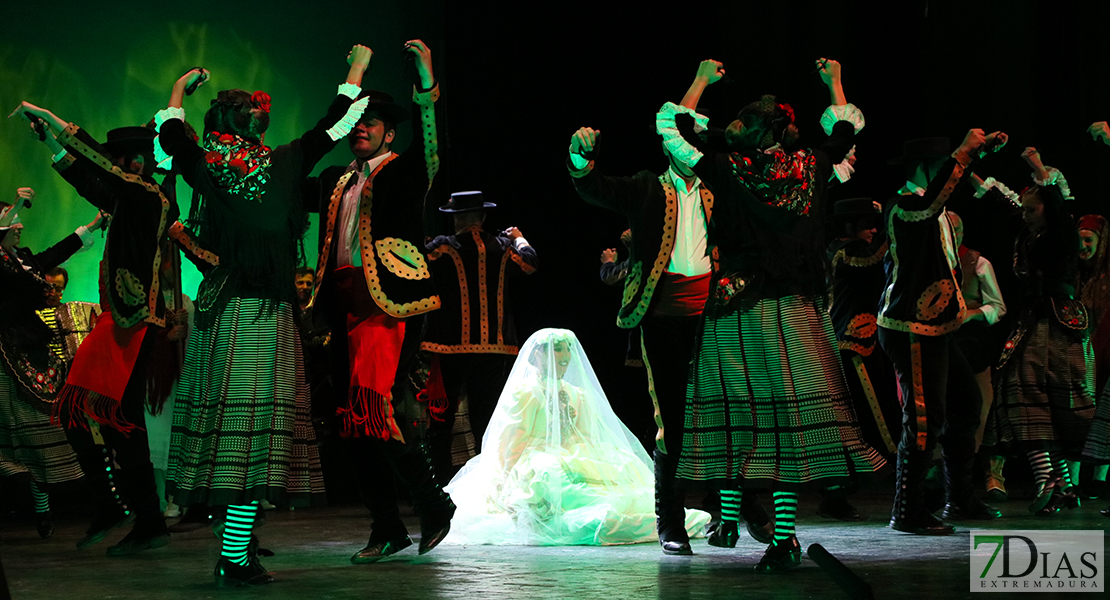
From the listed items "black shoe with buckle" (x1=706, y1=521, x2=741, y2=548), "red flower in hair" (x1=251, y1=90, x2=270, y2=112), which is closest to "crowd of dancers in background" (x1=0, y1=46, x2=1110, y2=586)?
"red flower in hair" (x1=251, y1=90, x2=270, y2=112)

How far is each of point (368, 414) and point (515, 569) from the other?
29.1 inches

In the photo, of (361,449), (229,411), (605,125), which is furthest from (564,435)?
(605,125)

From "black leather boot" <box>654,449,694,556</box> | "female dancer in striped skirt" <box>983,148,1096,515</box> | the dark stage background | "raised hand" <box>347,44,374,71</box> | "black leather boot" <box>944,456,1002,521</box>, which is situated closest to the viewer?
"raised hand" <box>347,44,374,71</box>

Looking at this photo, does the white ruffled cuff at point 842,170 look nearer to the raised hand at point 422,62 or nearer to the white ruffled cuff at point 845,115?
the white ruffled cuff at point 845,115

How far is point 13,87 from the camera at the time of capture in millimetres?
6953

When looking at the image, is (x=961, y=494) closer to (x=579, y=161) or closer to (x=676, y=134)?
(x=676, y=134)

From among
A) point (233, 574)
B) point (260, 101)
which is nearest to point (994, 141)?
point (260, 101)

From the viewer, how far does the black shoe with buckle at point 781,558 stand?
3.77m

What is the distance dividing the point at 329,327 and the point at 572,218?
3.59m

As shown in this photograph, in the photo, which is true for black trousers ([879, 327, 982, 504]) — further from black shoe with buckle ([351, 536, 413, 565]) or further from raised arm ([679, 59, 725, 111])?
black shoe with buckle ([351, 536, 413, 565])

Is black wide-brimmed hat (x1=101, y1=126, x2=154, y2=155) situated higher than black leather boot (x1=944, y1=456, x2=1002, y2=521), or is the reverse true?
black wide-brimmed hat (x1=101, y1=126, x2=154, y2=155)

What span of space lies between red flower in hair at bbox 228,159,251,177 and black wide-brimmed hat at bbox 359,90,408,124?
0.64m

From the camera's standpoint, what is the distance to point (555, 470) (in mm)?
5031

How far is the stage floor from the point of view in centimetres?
342
